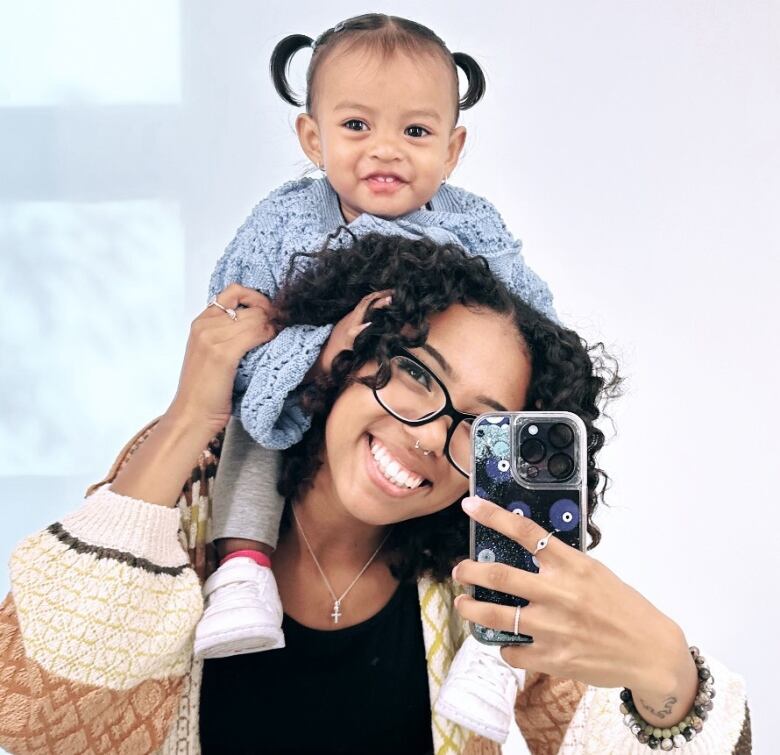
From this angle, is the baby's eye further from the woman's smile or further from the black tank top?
the black tank top

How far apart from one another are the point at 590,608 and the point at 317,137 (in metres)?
0.83

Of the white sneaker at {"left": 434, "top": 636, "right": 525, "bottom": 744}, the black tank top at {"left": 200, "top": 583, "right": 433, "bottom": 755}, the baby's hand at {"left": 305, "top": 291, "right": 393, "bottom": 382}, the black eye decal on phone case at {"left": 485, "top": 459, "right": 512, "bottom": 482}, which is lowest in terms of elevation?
the black tank top at {"left": 200, "top": 583, "right": 433, "bottom": 755}

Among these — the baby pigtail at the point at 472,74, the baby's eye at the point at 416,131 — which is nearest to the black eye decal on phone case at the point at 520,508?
the baby's eye at the point at 416,131

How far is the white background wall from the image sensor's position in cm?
209

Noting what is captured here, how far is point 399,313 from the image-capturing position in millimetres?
1276

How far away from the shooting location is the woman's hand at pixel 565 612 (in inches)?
40.3

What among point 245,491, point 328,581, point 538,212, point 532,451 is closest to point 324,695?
point 328,581

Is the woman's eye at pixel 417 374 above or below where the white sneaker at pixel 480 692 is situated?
above

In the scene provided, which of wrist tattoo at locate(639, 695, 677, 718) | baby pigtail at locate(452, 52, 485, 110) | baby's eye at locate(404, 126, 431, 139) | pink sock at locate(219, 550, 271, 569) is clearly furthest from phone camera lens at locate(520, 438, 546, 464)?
baby pigtail at locate(452, 52, 485, 110)

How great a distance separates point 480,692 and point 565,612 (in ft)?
1.02

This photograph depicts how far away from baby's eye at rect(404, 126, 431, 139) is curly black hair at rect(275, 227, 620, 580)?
0.19 metres

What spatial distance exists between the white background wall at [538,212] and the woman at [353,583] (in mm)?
733

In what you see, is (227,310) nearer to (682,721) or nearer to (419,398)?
(419,398)

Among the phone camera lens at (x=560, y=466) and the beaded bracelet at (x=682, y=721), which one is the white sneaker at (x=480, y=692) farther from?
the phone camera lens at (x=560, y=466)
